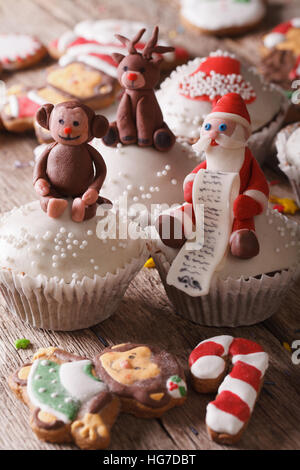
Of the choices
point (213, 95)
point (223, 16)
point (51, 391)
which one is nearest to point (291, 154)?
point (213, 95)

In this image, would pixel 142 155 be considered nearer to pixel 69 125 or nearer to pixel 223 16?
pixel 69 125

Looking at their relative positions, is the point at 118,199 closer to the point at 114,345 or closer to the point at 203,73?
the point at 114,345

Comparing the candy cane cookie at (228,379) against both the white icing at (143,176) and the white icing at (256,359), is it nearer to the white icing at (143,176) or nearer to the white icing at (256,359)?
the white icing at (256,359)

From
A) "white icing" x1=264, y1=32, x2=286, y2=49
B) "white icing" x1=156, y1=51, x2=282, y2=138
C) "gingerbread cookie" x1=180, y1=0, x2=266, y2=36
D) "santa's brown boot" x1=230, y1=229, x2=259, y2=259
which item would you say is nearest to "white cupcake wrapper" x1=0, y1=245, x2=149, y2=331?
"santa's brown boot" x1=230, y1=229, x2=259, y2=259

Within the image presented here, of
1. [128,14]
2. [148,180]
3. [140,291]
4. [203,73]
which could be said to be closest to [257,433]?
[140,291]

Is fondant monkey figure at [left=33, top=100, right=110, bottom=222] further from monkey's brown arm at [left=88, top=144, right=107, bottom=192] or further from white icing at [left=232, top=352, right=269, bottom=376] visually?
white icing at [left=232, top=352, right=269, bottom=376]
